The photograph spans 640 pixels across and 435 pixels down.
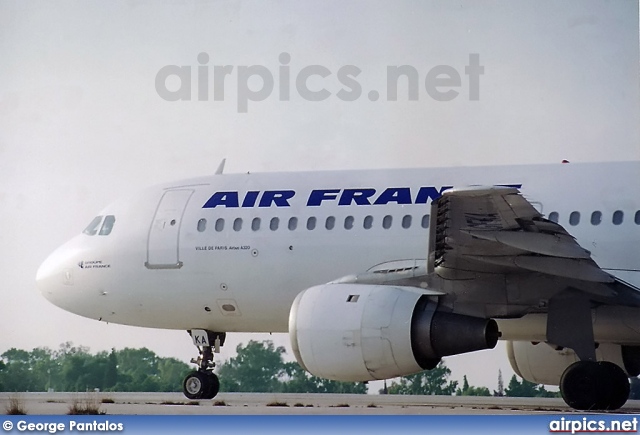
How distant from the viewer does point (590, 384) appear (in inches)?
492

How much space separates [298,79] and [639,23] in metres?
4.48

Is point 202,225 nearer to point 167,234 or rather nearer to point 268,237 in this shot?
point 167,234

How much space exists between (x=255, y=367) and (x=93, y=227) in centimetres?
559

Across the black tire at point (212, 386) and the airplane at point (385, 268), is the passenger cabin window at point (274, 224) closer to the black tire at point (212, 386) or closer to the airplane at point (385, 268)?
the airplane at point (385, 268)

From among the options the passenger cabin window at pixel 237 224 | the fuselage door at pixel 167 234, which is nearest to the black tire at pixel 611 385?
the passenger cabin window at pixel 237 224

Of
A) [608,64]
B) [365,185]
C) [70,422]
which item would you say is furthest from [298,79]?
[70,422]

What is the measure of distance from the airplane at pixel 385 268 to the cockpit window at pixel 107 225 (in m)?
0.02

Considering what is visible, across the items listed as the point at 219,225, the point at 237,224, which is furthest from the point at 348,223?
the point at 219,225

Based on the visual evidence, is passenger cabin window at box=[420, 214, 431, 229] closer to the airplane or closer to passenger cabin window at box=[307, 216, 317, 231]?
the airplane

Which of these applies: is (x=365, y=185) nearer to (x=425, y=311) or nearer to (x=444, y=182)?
(x=444, y=182)

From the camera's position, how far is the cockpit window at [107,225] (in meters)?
16.7

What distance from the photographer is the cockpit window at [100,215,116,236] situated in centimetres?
1670

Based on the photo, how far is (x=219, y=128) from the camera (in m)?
16.0

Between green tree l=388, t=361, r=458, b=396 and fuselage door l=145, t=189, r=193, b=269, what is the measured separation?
22.5 feet
